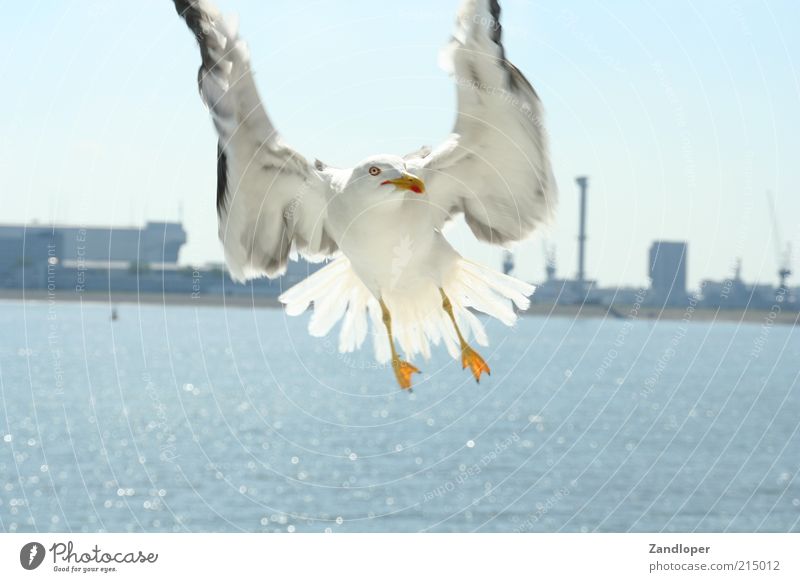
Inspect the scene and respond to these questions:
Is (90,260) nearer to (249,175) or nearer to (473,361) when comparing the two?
(249,175)

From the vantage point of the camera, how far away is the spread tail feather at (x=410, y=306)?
607 cm

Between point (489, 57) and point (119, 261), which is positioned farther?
point (119, 261)

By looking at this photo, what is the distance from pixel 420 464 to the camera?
66812 millimetres

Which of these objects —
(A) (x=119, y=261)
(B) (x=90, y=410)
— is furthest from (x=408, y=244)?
(A) (x=119, y=261)

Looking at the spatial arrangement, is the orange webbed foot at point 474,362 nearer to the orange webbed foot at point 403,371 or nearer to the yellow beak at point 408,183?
the orange webbed foot at point 403,371

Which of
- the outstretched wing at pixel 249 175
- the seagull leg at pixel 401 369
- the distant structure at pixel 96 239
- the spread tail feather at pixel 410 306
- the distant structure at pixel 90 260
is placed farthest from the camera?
the distant structure at pixel 96 239

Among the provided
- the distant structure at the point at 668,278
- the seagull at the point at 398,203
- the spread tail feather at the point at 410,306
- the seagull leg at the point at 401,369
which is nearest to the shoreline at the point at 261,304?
the spread tail feather at the point at 410,306

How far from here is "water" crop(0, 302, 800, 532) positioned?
5369 cm

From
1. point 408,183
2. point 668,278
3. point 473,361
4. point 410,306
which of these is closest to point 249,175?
point 410,306

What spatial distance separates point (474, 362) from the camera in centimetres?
508

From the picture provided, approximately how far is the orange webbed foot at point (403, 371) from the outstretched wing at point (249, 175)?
1168mm

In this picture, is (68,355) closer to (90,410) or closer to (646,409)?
(90,410)
